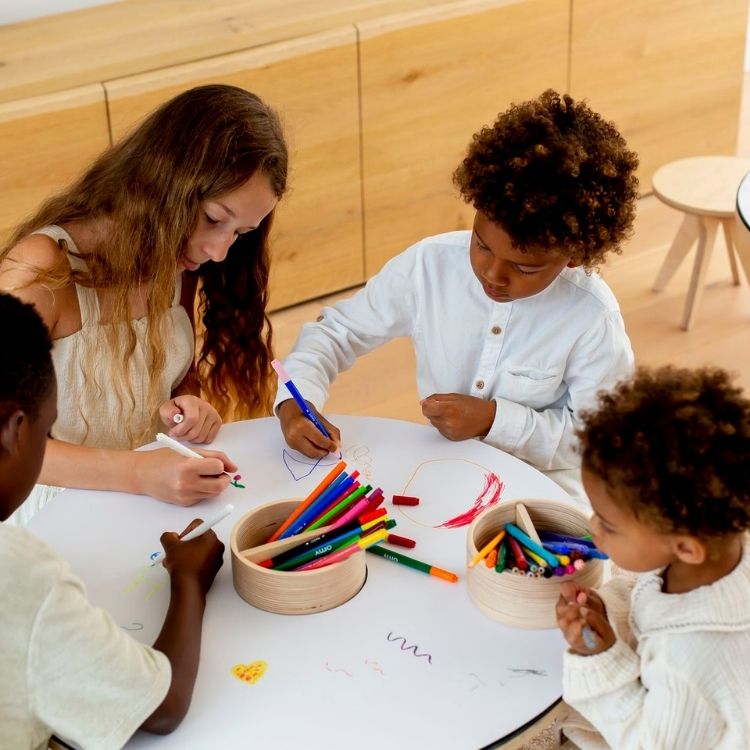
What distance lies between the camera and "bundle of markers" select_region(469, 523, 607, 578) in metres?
1.28

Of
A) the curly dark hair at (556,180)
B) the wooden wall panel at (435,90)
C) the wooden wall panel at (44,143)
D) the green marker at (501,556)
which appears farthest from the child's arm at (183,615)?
the wooden wall panel at (435,90)

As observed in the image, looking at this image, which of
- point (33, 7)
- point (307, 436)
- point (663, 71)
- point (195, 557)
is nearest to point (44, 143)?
point (33, 7)

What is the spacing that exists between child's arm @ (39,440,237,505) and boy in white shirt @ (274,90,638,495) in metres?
0.15

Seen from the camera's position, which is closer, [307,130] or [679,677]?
[679,677]

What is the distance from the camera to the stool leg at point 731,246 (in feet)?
10.6

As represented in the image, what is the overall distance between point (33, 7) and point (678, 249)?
190 centimetres

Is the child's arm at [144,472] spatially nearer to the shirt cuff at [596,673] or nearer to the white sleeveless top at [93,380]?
the white sleeveless top at [93,380]

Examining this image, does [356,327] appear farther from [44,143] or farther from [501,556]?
[44,143]

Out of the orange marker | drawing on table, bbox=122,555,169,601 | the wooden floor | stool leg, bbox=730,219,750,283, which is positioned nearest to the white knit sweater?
the orange marker

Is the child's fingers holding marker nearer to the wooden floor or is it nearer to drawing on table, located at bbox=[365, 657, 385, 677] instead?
drawing on table, located at bbox=[365, 657, 385, 677]

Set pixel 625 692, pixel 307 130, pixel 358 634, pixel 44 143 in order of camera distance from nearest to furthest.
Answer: pixel 625 692
pixel 358 634
pixel 44 143
pixel 307 130

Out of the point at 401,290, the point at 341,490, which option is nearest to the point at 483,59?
the point at 401,290

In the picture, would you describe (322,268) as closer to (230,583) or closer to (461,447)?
(461,447)

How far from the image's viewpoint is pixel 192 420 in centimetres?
162
